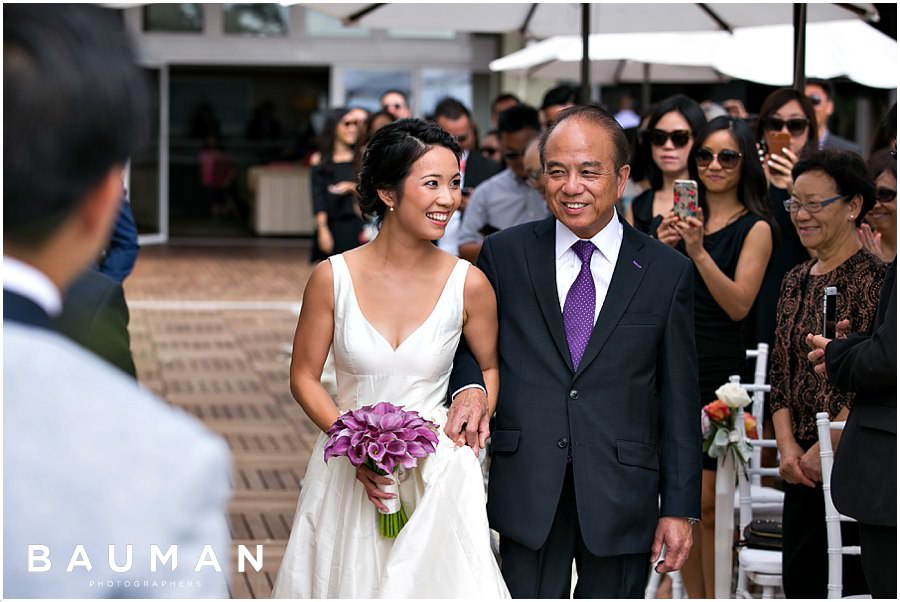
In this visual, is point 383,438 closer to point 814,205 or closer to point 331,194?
point 814,205

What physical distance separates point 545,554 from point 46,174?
7.67 feet

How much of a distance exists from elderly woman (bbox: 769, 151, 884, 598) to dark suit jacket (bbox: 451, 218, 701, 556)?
835mm

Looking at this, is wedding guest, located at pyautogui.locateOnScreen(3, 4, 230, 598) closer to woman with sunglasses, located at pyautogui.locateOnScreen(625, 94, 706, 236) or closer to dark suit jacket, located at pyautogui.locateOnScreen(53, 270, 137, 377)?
dark suit jacket, located at pyautogui.locateOnScreen(53, 270, 137, 377)

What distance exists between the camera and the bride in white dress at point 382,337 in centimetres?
326

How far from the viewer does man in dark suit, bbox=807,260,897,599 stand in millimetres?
2891

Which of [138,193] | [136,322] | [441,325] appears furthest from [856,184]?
[138,193]

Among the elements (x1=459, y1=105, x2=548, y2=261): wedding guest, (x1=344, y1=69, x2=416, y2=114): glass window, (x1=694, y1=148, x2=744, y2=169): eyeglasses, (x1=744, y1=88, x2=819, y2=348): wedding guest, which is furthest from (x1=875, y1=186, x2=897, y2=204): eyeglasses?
(x1=344, y1=69, x2=416, y2=114): glass window

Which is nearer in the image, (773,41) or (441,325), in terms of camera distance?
(441,325)

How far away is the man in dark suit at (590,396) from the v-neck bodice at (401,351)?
0.09 meters

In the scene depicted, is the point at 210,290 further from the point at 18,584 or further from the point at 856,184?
the point at 18,584

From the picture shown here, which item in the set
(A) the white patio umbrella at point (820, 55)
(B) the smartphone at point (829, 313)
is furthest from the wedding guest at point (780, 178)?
(A) the white patio umbrella at point (820, 55)

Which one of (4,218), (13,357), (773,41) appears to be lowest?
(13,357)

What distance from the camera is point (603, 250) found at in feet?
10.6

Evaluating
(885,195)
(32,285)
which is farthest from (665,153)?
(32,285)
